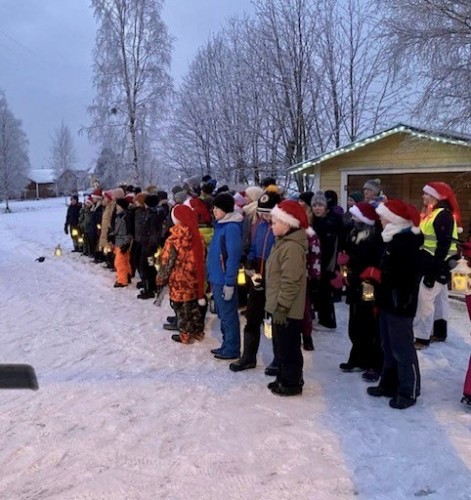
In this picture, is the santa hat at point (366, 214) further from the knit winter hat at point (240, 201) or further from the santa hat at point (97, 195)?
the santa hat at point (97, 195)

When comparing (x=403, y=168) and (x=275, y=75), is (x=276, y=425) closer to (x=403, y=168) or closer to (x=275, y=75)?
(x=403, y=168)

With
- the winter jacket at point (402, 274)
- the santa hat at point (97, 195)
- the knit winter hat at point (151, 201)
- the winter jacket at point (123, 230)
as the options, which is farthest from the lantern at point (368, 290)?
the santa hat at point (97, 195)

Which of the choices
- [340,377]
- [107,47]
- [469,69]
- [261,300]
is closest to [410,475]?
[340,377]

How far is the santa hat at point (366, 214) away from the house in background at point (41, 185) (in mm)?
78249

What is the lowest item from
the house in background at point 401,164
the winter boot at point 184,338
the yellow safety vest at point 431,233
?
the winter boot at point 184,338

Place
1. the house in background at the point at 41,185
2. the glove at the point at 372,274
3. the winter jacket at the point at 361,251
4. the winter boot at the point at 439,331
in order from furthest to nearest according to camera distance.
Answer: the house in background at the point at 41,185, the winter boot at the point at 439,331, the winter jacket at the point at 361,251, the glove at the point at 372,274

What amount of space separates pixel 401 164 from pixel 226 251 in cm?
753

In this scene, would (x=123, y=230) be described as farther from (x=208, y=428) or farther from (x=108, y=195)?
(x=208, y=428)

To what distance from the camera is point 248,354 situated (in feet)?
17.5

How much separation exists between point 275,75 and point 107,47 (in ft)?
35.1

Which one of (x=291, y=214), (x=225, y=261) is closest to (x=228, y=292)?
(x=225, y=261)

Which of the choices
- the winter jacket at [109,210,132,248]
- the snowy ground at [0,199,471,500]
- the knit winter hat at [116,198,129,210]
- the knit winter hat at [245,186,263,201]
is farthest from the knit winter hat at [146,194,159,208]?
the snowy ground at [0,199,471,500]

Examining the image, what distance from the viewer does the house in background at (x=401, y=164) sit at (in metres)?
10.7

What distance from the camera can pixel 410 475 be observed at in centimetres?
330
